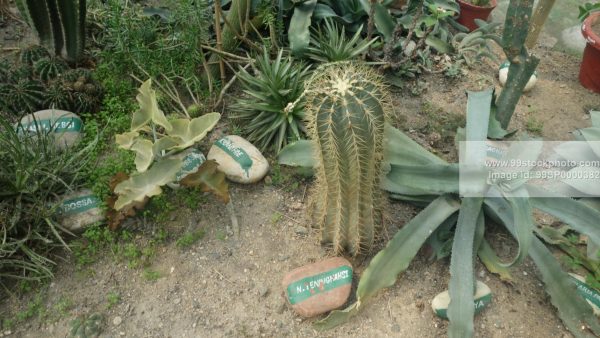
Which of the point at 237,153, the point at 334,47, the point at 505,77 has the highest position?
the point at 334,47

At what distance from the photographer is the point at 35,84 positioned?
2.75 metres

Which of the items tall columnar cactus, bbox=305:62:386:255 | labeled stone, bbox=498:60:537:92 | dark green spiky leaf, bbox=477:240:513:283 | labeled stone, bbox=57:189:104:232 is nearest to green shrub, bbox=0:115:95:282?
labeled stone, bbox=57:189:104:232

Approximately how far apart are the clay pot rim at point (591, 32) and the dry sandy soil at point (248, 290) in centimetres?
165

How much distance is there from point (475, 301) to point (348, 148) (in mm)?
881

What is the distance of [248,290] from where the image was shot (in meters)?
2.13

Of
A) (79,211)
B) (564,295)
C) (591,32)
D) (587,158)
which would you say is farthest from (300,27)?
(564,295)

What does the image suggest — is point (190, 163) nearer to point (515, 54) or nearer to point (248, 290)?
point (248, 290)

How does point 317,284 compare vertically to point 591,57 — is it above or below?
below

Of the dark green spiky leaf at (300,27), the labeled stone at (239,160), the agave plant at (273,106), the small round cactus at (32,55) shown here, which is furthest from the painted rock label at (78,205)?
the dark green spiky leaf at (300,27)

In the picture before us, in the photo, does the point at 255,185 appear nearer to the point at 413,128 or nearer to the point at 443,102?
the point at 413,128

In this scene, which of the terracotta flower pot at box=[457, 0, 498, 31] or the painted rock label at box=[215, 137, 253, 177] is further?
the terracotta flower pot at box=[457, 0, 498, 31]

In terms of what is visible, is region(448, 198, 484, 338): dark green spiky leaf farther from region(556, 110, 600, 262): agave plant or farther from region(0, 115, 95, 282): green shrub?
region(0, 115, 95, 282): green shrub

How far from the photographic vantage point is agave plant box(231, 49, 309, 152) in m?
2.64

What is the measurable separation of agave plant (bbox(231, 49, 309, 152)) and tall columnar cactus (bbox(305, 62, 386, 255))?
67cm
